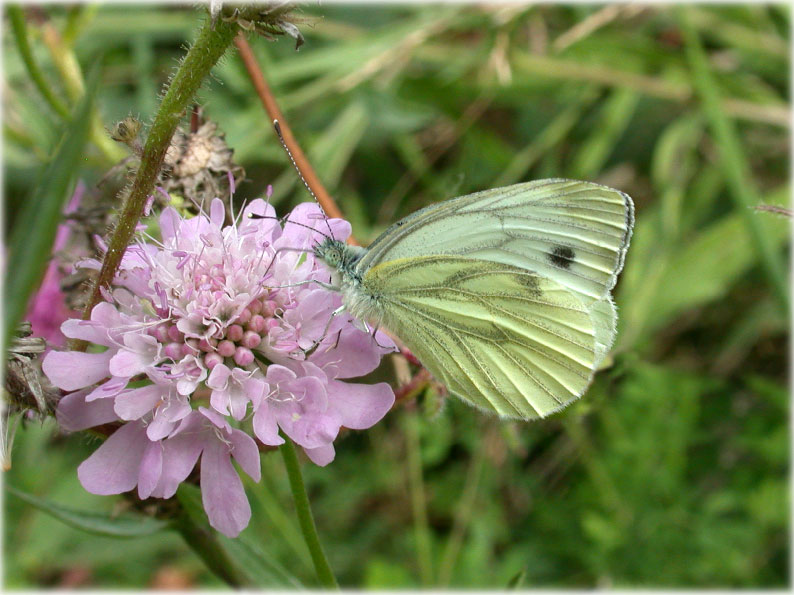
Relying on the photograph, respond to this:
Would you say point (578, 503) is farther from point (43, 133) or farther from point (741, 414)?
point (43, 133)

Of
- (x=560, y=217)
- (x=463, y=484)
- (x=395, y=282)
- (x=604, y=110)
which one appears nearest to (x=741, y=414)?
(x=463, y=484)

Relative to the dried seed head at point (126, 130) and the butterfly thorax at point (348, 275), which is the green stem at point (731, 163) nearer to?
the butterfly thorax at point (348, 275)

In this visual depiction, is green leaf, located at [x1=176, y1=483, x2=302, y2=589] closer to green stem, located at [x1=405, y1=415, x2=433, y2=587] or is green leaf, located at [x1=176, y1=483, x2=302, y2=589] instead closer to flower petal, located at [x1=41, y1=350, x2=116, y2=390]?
flower petal, located at [x1=41, y1=350, x2=116, y2=390]

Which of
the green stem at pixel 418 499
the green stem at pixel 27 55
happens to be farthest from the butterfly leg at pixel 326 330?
the green stem at pixel 418 499

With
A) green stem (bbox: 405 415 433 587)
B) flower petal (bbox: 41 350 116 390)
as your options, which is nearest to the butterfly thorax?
flower petal (bbox: 41 350 116 390)

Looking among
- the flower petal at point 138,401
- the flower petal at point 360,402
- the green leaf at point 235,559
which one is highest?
the flower petal at point 360,402

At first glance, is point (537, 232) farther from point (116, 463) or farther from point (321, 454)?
point (116, 463)
